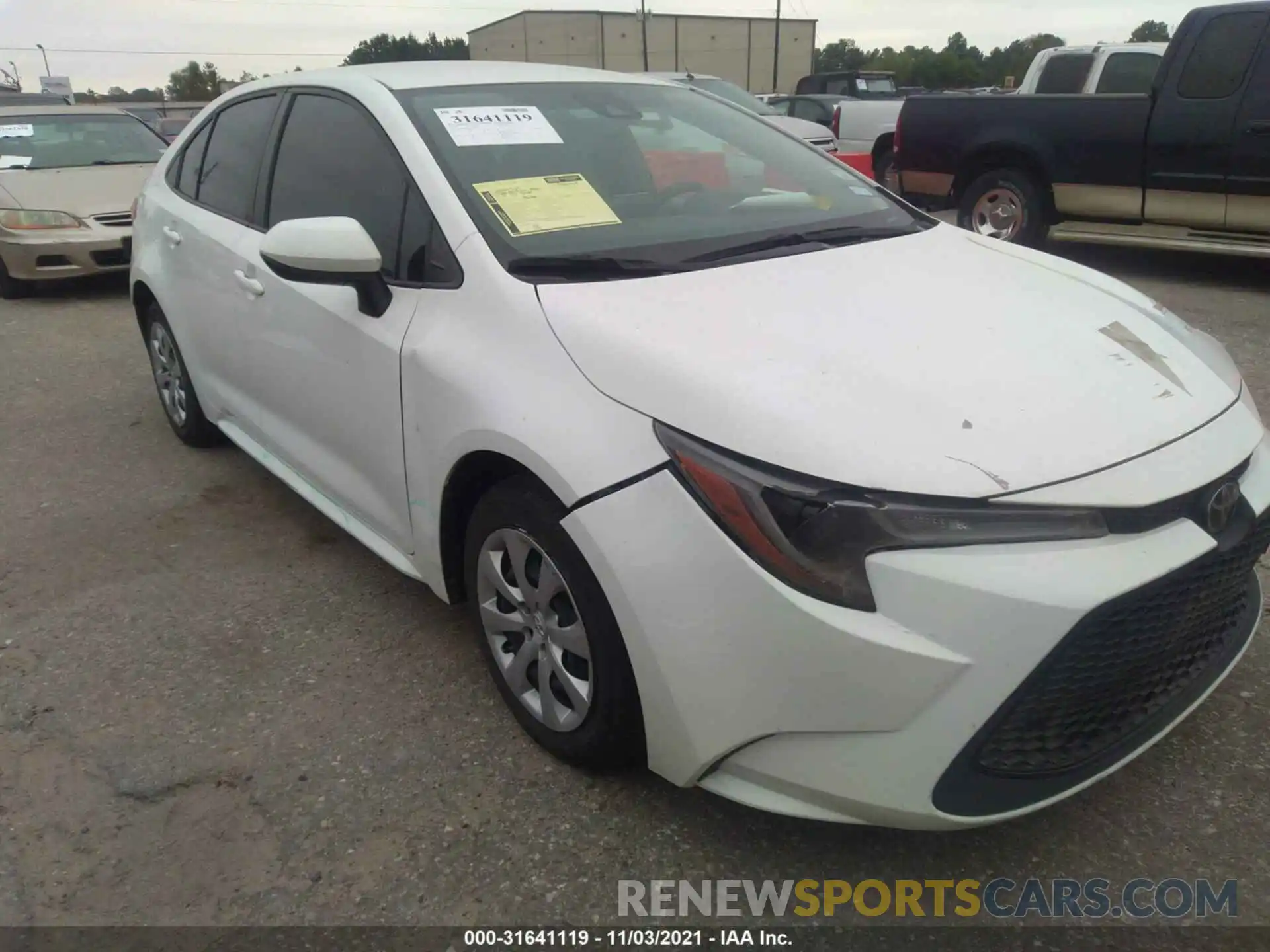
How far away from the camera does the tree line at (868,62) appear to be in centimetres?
5459

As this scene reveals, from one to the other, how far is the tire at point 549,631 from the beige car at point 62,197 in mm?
6324

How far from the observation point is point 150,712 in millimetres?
2664

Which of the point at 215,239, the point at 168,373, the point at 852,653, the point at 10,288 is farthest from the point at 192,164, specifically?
Result: the point at 10,288

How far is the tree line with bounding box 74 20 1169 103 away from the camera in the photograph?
2149 inches

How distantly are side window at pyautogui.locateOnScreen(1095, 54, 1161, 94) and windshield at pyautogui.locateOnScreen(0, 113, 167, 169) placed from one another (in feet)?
26.7

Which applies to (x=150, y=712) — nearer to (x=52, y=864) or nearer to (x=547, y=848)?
(x=52, y=864)

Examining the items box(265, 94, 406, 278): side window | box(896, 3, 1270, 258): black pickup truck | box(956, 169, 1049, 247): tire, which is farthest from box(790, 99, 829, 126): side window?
box(265, 94, 406, 278): side window

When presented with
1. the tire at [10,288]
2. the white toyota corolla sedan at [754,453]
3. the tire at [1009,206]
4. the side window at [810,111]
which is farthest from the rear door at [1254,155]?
the side window at [810,111]

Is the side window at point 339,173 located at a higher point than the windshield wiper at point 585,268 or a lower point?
higher

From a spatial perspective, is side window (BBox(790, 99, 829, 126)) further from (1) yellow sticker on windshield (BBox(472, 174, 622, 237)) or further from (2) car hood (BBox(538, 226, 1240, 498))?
(2) car hood (BBox(538, 226, 1240, 498))

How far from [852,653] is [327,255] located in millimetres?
1614

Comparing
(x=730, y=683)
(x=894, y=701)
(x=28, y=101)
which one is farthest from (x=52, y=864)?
(x=28, y=101)

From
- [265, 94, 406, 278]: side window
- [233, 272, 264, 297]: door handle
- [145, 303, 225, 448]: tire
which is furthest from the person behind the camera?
[145, 303, 225, 448]: tire

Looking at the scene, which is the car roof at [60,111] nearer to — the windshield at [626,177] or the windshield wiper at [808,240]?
the windshield at [626,177]
